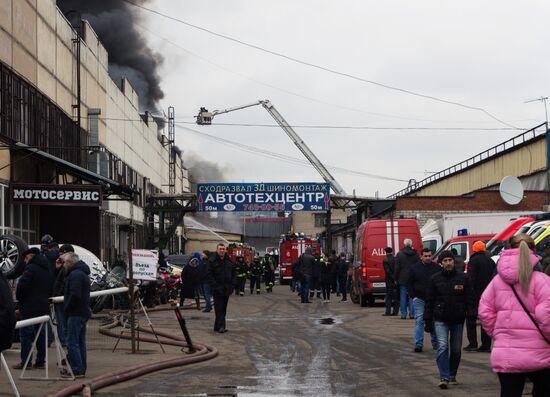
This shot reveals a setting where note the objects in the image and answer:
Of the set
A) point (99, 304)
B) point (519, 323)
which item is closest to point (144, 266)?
point (99, 304)

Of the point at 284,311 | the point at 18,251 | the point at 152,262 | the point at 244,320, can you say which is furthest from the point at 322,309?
the point at 152,262

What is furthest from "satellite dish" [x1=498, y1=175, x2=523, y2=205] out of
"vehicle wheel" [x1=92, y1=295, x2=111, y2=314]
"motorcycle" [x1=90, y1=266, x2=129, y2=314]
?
"vehicle wheel" [x1=92, y1=295, x2=111, y2=314]

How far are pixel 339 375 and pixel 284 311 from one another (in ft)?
50.9

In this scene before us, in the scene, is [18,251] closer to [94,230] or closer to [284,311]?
[284,311]

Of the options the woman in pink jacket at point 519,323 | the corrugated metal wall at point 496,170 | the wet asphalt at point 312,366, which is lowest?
the wet asphalt at point 312,366

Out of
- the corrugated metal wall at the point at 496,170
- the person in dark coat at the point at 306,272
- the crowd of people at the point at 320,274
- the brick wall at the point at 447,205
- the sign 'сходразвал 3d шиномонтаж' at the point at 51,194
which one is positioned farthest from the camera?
the brick wall at the point at 447,205

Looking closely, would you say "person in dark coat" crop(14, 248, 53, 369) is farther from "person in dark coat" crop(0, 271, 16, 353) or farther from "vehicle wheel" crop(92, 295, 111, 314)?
"vehicle wheel" crop(92, 295, 111, 314)

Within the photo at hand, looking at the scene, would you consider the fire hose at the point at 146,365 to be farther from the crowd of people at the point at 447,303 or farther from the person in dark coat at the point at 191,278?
the person in dark coat at the point at 191,278

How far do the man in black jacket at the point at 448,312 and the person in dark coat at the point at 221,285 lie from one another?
8886 mm

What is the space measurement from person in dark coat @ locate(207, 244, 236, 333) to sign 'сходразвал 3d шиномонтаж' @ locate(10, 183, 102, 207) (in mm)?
9926

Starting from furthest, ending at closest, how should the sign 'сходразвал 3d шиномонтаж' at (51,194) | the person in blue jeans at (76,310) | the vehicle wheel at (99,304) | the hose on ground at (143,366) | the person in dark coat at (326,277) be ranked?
the person in dark coat at (326,277) < the sign 'сходразвал 3d шиномонтаж' at (51,194) < the vehicle wheel at (99,304) < the person in blue jeans at (76,310) < the hose on ground at (143,366)

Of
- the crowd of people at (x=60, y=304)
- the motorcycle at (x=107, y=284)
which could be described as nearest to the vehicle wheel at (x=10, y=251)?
the motorcycle at (x=107, y=284)

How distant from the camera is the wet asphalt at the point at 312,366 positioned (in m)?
11.3

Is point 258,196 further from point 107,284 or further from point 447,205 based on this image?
point 107,284
